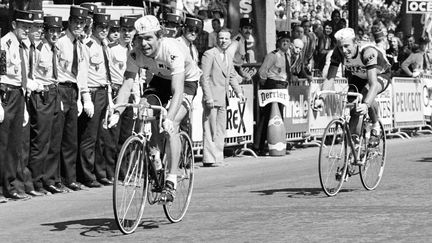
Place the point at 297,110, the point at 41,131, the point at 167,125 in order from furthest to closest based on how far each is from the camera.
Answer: the point at 297,110 → the point at 41,131 → the point at 167,125

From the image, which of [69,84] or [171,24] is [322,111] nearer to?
[171,24]

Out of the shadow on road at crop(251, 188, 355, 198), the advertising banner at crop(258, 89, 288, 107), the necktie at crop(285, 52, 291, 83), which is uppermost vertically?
the necktie at crop(285, 52, 291, 83)

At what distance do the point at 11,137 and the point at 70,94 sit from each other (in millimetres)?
1296

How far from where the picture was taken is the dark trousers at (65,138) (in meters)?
15.1

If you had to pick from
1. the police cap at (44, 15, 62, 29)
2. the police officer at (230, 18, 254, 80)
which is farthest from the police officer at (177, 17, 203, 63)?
the police cap at (44, 15, 62, 29)

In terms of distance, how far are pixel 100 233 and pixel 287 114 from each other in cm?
1089

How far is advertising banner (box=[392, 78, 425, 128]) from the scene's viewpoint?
26.0 m

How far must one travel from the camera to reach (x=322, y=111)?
2317cm

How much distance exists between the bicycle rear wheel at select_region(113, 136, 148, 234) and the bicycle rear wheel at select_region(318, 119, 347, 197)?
10.7 feet

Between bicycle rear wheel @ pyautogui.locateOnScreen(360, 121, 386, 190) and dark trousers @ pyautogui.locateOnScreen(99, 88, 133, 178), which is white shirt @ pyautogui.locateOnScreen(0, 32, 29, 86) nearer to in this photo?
dark trousers @ pyautogui.locateOnScreen(99, 88, 133, 178)

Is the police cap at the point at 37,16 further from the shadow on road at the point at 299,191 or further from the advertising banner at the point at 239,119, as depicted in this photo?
the advertising banner at the point at 239,119

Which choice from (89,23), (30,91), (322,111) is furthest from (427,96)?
(30,91)

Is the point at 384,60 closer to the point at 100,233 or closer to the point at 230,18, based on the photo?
the point at 100,233

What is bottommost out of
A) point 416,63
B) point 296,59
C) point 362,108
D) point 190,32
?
point 362,108
